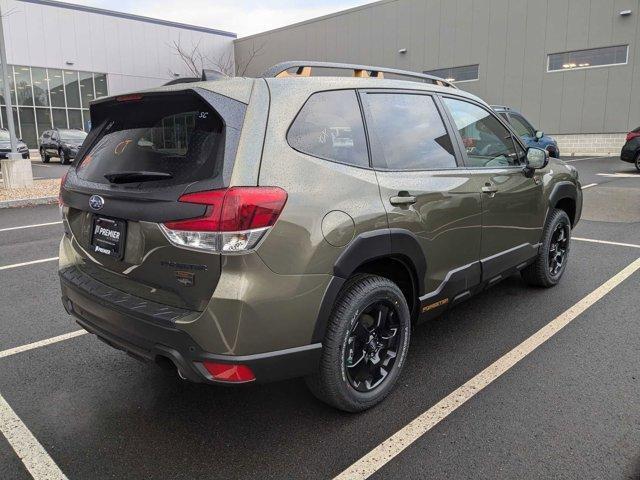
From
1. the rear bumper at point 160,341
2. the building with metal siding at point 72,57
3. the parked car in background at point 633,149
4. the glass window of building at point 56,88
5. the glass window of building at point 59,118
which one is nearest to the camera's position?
the rear bumper at point 160,341

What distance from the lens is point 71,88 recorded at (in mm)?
31344

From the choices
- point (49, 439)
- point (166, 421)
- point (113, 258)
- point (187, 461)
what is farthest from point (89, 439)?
point (113, 258)

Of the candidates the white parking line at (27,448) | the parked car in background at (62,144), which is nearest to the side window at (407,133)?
the white parking line at (27,448)

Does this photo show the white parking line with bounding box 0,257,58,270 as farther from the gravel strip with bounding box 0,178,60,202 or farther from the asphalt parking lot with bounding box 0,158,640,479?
the gravel strip with bounding box 0,178,60,202

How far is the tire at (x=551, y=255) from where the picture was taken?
4609 millimetres

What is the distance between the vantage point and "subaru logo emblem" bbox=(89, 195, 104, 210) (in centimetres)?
261

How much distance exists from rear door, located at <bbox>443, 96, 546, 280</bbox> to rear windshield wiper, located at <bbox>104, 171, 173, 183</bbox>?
2.09m

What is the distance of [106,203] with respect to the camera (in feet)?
8.46

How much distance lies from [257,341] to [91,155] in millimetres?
1606

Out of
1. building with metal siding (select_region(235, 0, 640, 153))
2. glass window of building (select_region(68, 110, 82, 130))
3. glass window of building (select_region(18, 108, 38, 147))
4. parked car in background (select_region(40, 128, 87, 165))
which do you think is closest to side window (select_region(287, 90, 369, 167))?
parked car in background (select_region(40, 128, 87, 165))

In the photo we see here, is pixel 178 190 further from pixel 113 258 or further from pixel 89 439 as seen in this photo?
pixel 89 439

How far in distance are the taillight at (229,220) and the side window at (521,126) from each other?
11.9 meters

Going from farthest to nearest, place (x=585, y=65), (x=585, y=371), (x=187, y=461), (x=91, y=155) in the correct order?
(x=585, y=65) < (x=585, y=371) < (x=91, y=155) < (x=187, y=461)

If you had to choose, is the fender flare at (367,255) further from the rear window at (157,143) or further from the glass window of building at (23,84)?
the glass window of building at (23,84)
